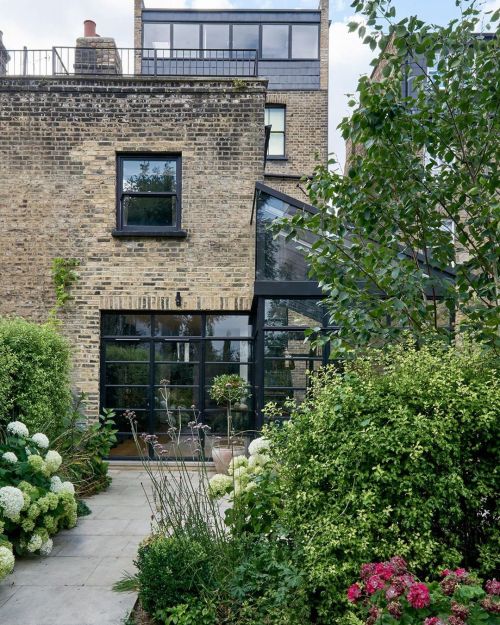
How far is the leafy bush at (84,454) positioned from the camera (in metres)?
7.20

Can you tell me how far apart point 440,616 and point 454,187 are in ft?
10.2

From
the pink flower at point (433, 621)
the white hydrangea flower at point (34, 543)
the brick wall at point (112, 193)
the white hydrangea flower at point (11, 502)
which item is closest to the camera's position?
the pink flower at point (433, 621)

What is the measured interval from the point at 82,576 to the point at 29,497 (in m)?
0.82

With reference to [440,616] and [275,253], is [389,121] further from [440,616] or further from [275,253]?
[275,253]

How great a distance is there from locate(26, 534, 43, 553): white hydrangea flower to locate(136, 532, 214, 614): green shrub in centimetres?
159

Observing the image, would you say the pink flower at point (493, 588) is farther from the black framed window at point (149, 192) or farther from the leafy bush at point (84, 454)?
the black framed window at point (149, 192)

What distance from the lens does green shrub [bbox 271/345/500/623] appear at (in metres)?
2.99

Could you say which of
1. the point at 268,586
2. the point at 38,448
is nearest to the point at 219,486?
the point at 268,586

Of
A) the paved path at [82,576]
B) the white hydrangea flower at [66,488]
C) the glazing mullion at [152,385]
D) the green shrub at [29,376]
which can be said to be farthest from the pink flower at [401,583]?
the glazing mullion at [152,385]

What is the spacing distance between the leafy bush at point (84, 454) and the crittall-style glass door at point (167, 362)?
1269mm

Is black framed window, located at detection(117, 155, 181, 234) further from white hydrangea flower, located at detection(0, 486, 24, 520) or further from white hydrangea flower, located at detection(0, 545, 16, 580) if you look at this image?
white hydrangea flower, located at detection(0, 545, 16, 580)

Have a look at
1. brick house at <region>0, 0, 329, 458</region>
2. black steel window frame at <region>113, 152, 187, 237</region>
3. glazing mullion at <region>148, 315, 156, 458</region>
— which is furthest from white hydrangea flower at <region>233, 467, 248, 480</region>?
black steel window frame at <region>113, 152, 187, 237</region>

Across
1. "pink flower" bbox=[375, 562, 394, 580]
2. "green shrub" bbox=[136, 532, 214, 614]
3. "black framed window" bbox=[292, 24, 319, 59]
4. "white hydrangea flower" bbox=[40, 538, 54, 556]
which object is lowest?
"white hydrangea flower" bbox=[40, 538, 54, 556]

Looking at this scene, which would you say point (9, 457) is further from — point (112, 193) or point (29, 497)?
point (112, 193)
